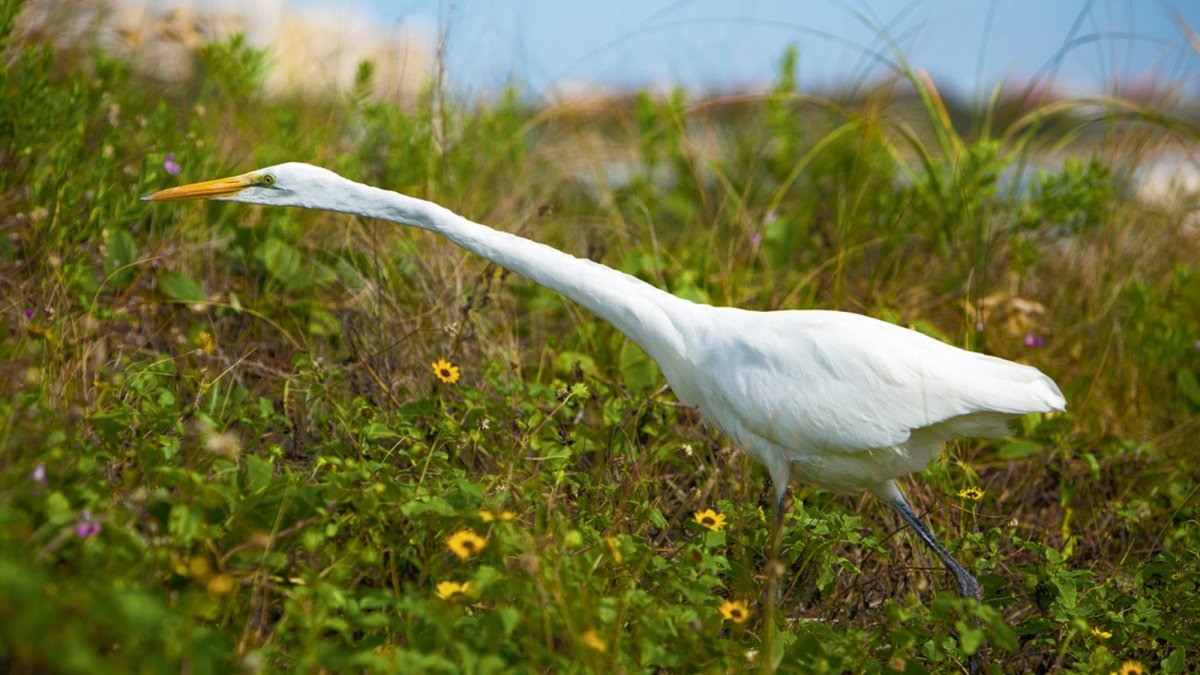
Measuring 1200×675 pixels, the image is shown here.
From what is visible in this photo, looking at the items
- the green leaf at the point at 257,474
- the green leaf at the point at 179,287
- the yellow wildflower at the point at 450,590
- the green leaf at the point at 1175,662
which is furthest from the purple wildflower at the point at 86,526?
the green leaf at the point at 1175,662

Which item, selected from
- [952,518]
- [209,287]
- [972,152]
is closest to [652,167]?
[972,152]

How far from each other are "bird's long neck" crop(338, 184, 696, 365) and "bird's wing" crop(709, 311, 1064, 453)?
0.16 meters

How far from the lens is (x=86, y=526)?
1.59m

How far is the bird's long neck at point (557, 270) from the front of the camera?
7.84 feet

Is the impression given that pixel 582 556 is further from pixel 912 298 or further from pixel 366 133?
pixel 366 133

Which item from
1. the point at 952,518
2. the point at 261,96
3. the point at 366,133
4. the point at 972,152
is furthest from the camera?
the point at 261,96

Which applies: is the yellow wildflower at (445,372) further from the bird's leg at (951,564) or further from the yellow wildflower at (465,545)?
the bird's leg at (951,564)

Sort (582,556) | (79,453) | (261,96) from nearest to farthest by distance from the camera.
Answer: (79,453), (582,556), (261,96)

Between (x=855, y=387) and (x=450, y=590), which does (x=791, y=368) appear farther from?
(x=450, y=590)

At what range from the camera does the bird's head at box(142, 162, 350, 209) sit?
2.39 metres

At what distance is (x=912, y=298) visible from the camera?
13.6ft

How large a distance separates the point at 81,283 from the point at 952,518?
259 cm

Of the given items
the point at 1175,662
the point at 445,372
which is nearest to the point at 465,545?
the point at 445,372

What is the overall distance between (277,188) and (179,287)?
1014 mm
